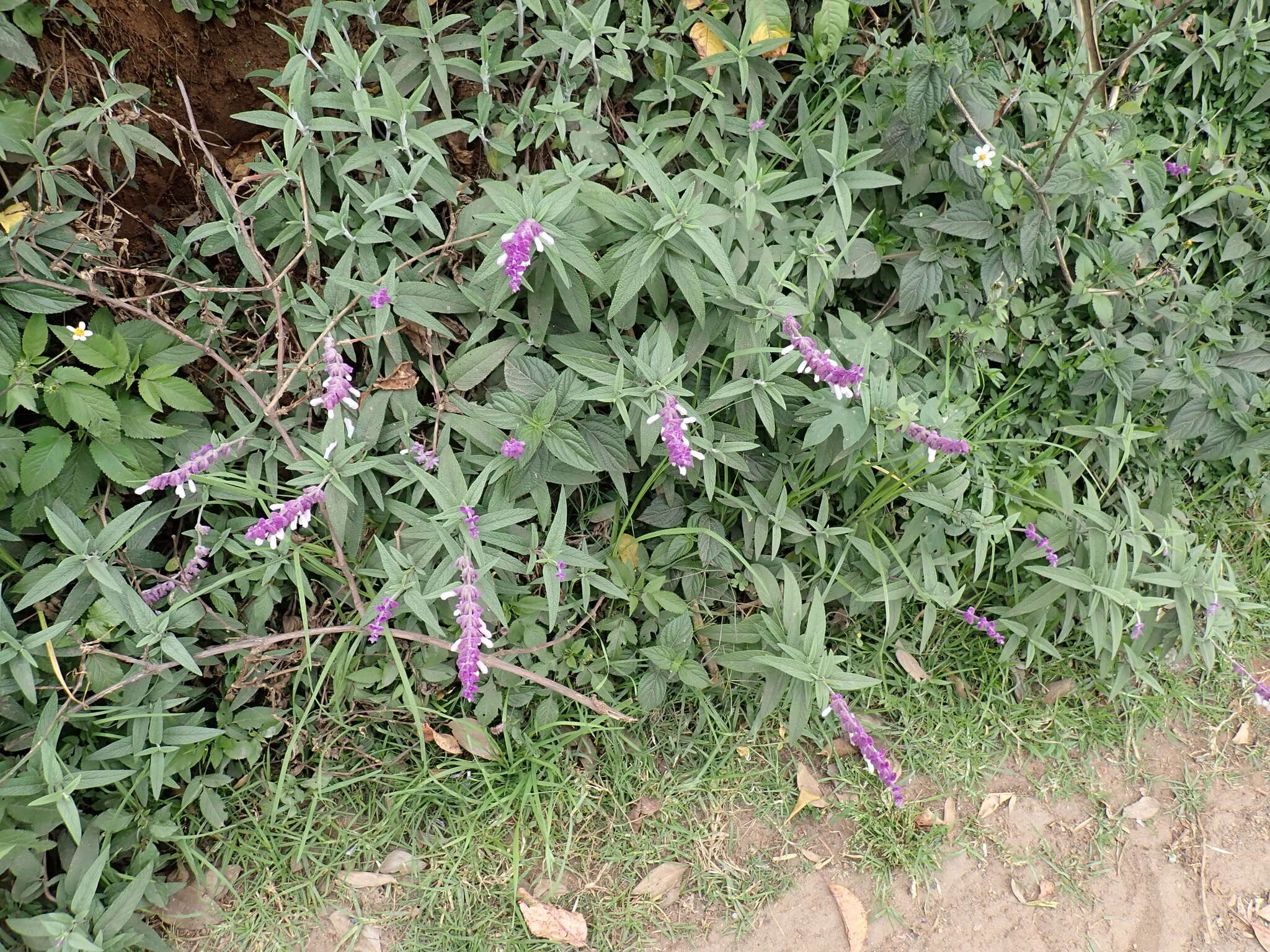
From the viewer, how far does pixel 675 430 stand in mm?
2213

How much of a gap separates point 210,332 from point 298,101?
29.1 inches

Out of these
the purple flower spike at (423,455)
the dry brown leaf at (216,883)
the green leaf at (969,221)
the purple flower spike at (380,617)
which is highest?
the green leaf at (969,221)

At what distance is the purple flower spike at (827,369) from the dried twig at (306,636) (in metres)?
1.18

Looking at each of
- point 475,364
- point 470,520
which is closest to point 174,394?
point 475,364

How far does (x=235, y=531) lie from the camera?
102 inches

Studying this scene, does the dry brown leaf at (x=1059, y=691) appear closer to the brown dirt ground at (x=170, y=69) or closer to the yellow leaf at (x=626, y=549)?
the yellow leaf at (x=626, y=549)

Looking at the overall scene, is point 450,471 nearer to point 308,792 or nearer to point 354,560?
point 354,560

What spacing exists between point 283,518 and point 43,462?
0.82 metres

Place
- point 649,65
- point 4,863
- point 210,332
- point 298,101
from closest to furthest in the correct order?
point 4,863 < point 298,101 < point 210,332 < point 649,65

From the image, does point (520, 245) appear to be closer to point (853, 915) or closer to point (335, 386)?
point (335, 386)

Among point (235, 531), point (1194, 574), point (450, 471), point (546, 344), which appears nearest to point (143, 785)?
point (235, 531)

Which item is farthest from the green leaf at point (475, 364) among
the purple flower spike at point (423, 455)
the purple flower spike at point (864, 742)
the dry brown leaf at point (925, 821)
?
the dry brown leaf at point (925, 821)

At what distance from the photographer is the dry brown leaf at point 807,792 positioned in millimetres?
2727

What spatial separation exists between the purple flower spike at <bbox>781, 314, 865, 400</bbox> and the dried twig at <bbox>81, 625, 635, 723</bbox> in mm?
1176
